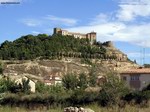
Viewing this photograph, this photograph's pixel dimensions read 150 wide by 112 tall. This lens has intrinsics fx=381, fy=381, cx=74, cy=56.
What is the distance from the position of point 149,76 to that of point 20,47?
9769 centimetres

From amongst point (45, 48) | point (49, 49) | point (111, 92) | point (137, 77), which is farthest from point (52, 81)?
point (111, 92)

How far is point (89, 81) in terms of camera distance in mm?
96438

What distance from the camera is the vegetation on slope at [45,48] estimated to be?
528ft

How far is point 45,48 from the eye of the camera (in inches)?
6580

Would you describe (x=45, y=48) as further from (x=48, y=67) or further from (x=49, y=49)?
(x=48, y=67)

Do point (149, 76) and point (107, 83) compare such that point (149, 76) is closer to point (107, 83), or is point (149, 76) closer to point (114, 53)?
point (107, 83)

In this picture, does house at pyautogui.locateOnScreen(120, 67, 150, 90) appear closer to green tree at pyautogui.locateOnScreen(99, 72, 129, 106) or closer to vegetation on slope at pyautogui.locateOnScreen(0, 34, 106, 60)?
green tree at pyautogui.locateOnScreen(99, 72, 129, 106)

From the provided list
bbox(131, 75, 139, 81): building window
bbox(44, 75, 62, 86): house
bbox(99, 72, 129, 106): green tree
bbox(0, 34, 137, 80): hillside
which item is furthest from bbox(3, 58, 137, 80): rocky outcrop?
bbox(99, 72, 129, 106): green tree

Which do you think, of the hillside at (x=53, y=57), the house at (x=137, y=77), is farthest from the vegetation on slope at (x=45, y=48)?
the house at (x=137, y=77)

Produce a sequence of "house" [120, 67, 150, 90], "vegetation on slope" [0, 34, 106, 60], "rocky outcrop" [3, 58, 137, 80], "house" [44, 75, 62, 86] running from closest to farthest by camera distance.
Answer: "house" [120, 67, 150, 90] < "house" [44, 75, 62, 86] < "rocky outcrop" [3, 58, 137, 80] < "vegetation on slope" [0, 34, 106, 60]

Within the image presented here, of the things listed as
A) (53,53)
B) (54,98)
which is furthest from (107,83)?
(53,53)

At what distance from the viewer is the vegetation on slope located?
16100 cm

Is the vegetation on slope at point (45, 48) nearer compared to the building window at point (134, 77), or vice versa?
the building window at point (134, 77)

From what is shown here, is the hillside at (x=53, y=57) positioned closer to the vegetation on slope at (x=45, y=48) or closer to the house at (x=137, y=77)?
the vegetation on slope at (x=45, y=48)
